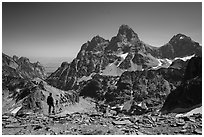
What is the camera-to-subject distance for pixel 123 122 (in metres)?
15.5

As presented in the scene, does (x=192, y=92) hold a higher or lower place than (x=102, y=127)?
higher

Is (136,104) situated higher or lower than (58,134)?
lower

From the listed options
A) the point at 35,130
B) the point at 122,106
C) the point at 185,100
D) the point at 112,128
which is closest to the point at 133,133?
the point at 112,128

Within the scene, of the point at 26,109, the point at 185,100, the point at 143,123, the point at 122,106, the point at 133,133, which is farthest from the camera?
the point at 122,106

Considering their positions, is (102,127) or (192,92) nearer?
(102,127)

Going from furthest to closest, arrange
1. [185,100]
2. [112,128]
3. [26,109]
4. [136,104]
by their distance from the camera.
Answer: [136,104]
[26,109]
[185,100]
[112,128]

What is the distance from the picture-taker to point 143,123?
1544cm

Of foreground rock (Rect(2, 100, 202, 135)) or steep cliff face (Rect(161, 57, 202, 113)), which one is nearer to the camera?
foreground rock (Rect(2, 100, 202, 135))

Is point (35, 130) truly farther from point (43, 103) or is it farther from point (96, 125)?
point (43, 103)

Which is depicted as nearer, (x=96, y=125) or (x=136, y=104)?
(x=96, y=125)

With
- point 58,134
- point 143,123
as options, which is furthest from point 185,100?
point 58,134

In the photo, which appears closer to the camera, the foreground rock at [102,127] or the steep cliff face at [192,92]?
the foreground rock at [102,127]

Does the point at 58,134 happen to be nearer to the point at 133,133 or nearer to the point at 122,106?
the point at 133,133

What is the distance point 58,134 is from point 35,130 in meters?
1.86
